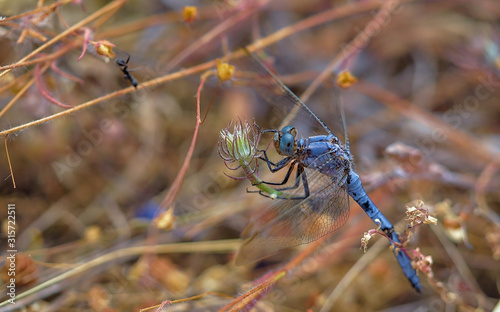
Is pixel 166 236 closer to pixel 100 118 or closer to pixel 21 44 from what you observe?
pixel 100 118

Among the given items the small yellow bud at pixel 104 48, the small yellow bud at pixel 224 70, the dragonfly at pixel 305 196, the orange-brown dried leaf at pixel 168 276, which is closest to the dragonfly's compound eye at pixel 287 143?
the dragonfly at pixel 305 196

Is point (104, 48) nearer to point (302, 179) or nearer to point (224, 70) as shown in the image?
point (224, 70)

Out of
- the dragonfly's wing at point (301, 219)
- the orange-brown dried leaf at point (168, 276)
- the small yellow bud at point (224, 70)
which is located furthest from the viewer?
the orange-brown dried leaf at point (168, 276)

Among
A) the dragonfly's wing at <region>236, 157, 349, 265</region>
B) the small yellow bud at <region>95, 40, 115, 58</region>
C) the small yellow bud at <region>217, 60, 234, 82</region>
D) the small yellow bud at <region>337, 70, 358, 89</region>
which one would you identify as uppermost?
the small yellow bud at <region>95, 40, 115, 58</region>

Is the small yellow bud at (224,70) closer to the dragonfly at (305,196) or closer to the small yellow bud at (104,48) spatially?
the dragonfly at (305,196)

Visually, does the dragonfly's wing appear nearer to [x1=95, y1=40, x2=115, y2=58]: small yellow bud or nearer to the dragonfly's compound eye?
the dragonfly's compound eye

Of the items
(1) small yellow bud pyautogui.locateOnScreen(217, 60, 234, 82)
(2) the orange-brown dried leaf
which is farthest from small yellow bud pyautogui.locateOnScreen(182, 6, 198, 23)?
(2) the orange-brown dried leaf

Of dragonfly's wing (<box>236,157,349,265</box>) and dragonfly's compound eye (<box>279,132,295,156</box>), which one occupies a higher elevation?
dragonfly's compound eye (<box>279,132,295,156</box>)

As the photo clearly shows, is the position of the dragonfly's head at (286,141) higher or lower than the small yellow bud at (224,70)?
lower

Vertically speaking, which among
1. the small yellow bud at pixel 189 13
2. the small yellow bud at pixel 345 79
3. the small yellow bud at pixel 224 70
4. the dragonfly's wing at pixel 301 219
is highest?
the small yellow bud at pixel 189 13
